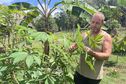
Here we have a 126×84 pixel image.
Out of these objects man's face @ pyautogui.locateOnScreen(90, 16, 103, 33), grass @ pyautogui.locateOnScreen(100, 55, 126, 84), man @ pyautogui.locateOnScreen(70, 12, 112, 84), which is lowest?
grass @ pyautogui.locateOnScreen(100, 55, 126, 84)

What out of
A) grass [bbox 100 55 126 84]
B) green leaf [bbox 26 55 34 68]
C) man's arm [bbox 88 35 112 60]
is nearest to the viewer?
green leaf [bbox 26 55 34 68]

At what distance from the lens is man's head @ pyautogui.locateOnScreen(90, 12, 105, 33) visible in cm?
388

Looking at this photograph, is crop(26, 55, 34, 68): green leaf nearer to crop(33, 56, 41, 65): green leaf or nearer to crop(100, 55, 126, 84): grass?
crop(33, 56, 41, 65): green leaf

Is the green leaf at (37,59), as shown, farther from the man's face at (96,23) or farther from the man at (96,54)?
the man's face at (96,23)

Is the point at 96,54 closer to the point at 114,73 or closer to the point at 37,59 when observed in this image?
the point at 37,59

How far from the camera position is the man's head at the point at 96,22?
3883 millimetres

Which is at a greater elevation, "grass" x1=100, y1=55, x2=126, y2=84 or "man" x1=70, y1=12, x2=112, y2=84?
"man" x1=70, y1=12, x2=112, y2=84

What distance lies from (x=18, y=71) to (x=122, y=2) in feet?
6.26

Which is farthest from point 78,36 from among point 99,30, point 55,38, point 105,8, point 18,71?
point 105,8

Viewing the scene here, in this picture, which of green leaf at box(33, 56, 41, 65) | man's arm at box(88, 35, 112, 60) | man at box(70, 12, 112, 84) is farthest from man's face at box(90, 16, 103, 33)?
green leaf at box(33, 56, 41, 65)

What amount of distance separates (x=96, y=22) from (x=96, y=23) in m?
0.02

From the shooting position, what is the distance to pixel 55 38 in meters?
3.12

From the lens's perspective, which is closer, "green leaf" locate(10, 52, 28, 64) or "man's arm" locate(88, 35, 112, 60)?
"green leaf" locate(10, 52, 28, 64)

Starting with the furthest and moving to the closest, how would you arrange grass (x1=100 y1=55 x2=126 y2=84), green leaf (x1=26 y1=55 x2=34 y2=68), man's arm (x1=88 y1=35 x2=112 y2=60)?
grass (x1=100 y1=55 x2=126 y2=84) → man's arm (x1=88 y1=35 x2=112 y2=60) → green leaf (x1=26 y1=55 x2=34 y2=68)
